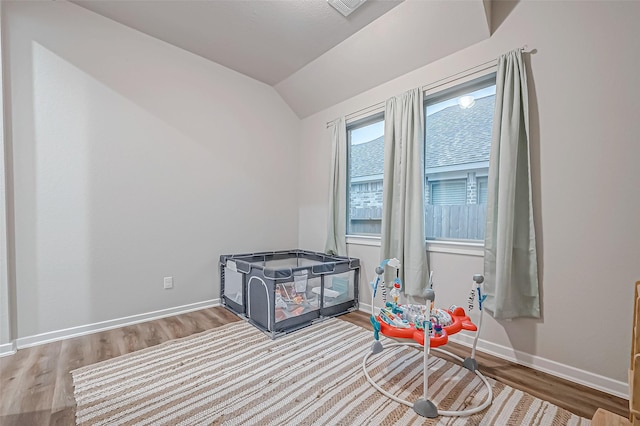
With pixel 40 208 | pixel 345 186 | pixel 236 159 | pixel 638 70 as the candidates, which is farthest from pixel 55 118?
pixel 638 70

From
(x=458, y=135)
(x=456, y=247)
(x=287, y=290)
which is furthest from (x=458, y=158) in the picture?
(x=287, y=290)

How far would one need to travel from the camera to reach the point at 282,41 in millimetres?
2547

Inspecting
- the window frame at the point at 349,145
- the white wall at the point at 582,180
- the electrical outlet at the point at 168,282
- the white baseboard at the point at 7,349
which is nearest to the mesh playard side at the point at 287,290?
the window frame at the point at 349,145

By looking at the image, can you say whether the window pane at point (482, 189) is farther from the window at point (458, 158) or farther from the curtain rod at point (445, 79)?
the curtain rod at point (445, 79)

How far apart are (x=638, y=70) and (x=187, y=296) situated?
3.70 m

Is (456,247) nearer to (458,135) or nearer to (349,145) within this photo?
(458,135)

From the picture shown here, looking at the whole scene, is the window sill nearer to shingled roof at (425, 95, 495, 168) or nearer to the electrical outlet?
shingled roof at (425, 95, 495, 168)

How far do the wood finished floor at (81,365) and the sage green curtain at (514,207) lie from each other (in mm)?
373

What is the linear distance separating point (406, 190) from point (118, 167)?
254 cm

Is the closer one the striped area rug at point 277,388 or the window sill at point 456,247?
the striped area rug at point 277,388

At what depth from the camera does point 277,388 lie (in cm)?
154

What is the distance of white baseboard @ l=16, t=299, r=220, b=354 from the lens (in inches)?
79.3

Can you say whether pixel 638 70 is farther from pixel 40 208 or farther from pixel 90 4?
pixel 40 208

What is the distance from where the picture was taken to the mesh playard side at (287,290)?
2.23 m
